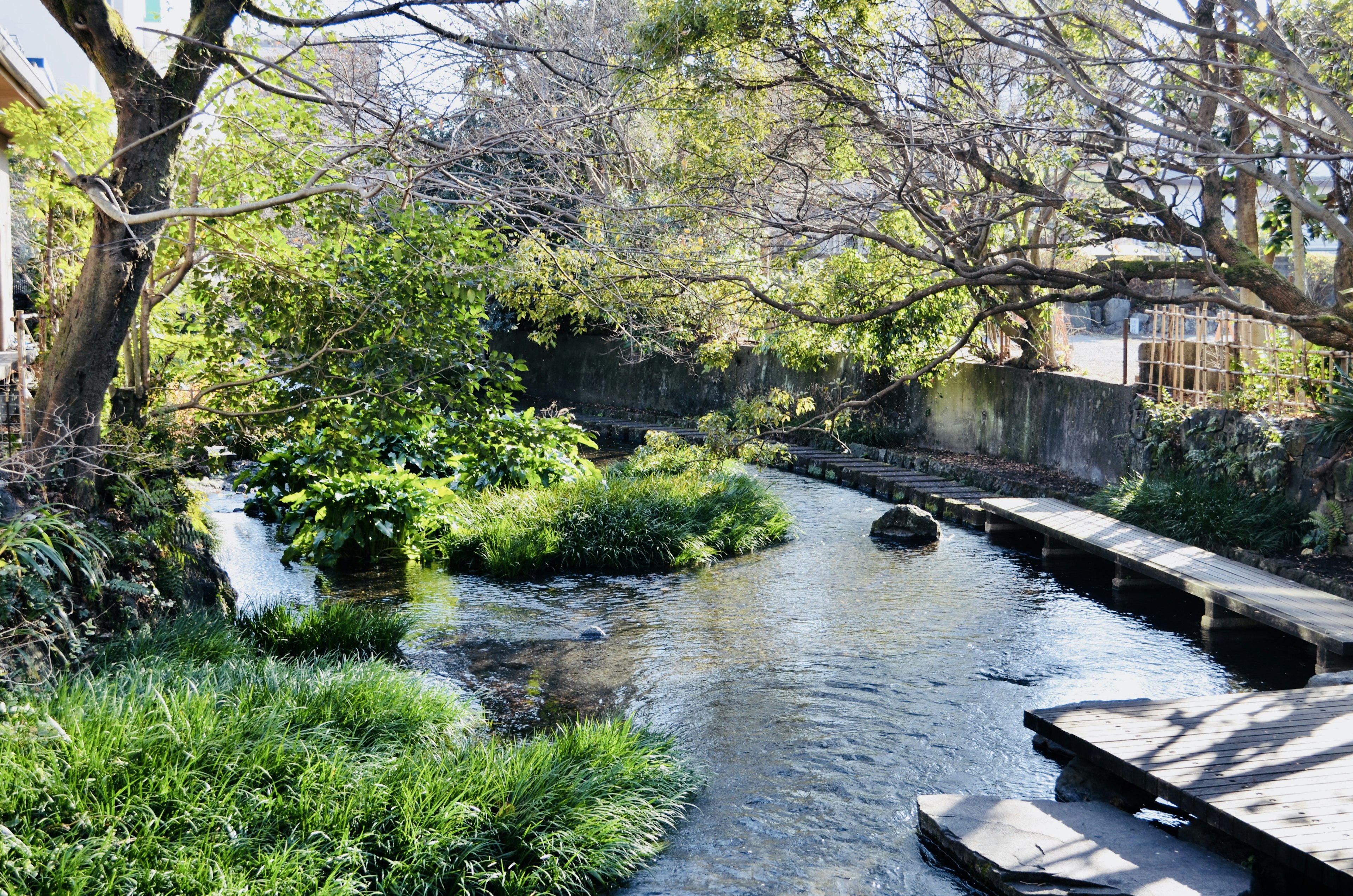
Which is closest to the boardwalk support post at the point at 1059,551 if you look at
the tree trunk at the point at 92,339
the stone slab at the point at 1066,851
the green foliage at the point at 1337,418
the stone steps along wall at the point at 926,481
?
the stone steps along wall at the point at 926,481

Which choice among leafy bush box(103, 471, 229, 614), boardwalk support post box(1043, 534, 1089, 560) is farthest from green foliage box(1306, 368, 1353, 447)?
leafy bush box(103, 471, 229, 614)

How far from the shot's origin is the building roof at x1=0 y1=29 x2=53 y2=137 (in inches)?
319

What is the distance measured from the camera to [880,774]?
5754mm

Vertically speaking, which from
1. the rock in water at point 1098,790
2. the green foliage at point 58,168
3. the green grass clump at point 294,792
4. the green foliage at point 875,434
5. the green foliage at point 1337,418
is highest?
the green foliage at point 58,168

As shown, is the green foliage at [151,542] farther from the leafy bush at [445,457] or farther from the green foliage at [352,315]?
the leafy bush at [445,457]

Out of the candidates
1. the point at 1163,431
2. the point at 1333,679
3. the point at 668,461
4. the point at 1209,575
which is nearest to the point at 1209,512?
the point at 1163,431

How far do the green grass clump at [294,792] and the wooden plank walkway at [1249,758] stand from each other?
83.4 inches

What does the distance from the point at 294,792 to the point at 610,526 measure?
646cm

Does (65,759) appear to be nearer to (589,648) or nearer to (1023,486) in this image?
(589,648)

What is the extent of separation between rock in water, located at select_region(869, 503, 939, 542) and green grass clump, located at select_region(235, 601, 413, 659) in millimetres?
5941

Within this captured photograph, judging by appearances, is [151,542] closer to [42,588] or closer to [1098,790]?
[42,588]

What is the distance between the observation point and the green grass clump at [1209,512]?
9.48 meters

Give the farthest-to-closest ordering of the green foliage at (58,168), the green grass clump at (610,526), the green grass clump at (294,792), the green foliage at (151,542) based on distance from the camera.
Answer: the green grass clump at (610,526)
the green foliage at (58,168)
the green foliage at (151,542)
the green grass clump at (294,792)

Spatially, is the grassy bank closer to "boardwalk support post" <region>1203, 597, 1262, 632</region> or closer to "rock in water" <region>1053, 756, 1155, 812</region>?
"boardwalk support post" <region>1203, 597, 1262, 632</region>
